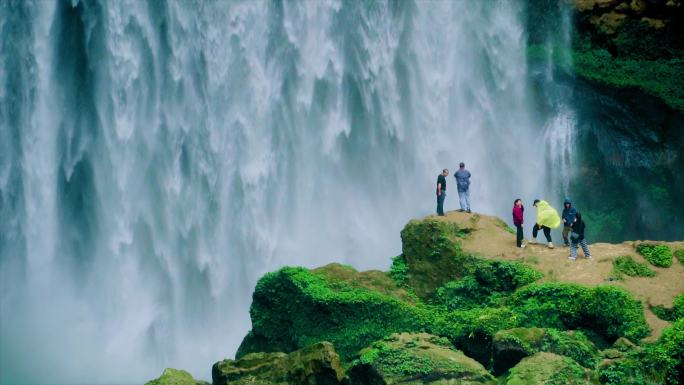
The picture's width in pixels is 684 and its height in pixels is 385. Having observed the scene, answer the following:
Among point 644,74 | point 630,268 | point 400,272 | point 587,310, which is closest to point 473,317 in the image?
point 587,310

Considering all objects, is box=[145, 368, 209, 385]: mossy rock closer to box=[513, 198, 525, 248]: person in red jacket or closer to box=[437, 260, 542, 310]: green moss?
box=[437, 260, 542, 310]: green moss

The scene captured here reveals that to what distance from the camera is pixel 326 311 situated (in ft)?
52.7

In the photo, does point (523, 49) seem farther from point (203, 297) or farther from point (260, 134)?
point (203, 297)

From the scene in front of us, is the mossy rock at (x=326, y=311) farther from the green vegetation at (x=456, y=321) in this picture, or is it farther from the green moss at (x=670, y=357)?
the green moss at (x=670, y=357)

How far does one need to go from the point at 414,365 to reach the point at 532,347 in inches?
77.9

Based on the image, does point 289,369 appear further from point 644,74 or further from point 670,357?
point 644,74

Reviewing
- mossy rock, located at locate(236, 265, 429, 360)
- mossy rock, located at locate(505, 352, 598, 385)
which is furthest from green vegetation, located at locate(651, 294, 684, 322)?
mossy rock, located at locate(236, 265, 429, 360)

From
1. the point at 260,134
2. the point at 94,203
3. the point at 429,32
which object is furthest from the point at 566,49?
the point at 94,203

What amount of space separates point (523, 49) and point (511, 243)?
40.6ft

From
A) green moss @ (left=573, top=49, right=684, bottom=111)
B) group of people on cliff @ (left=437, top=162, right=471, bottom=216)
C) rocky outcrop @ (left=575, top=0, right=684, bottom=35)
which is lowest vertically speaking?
group of people on cliff @ (left=437, top=162, right=471, bottom=216)

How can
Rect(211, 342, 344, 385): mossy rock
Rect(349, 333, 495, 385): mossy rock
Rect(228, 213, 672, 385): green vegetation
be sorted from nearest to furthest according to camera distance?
Rect(228, 213, 672, 385): green vegetation
Rect(349, 333, 495, 385): mossy rock
Rect(211, 342, 344, 385): mossy rock

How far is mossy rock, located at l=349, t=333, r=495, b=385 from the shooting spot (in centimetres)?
1284

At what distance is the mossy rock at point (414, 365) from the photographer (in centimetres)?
1284

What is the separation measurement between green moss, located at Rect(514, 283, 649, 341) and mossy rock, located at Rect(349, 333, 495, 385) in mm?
2111
